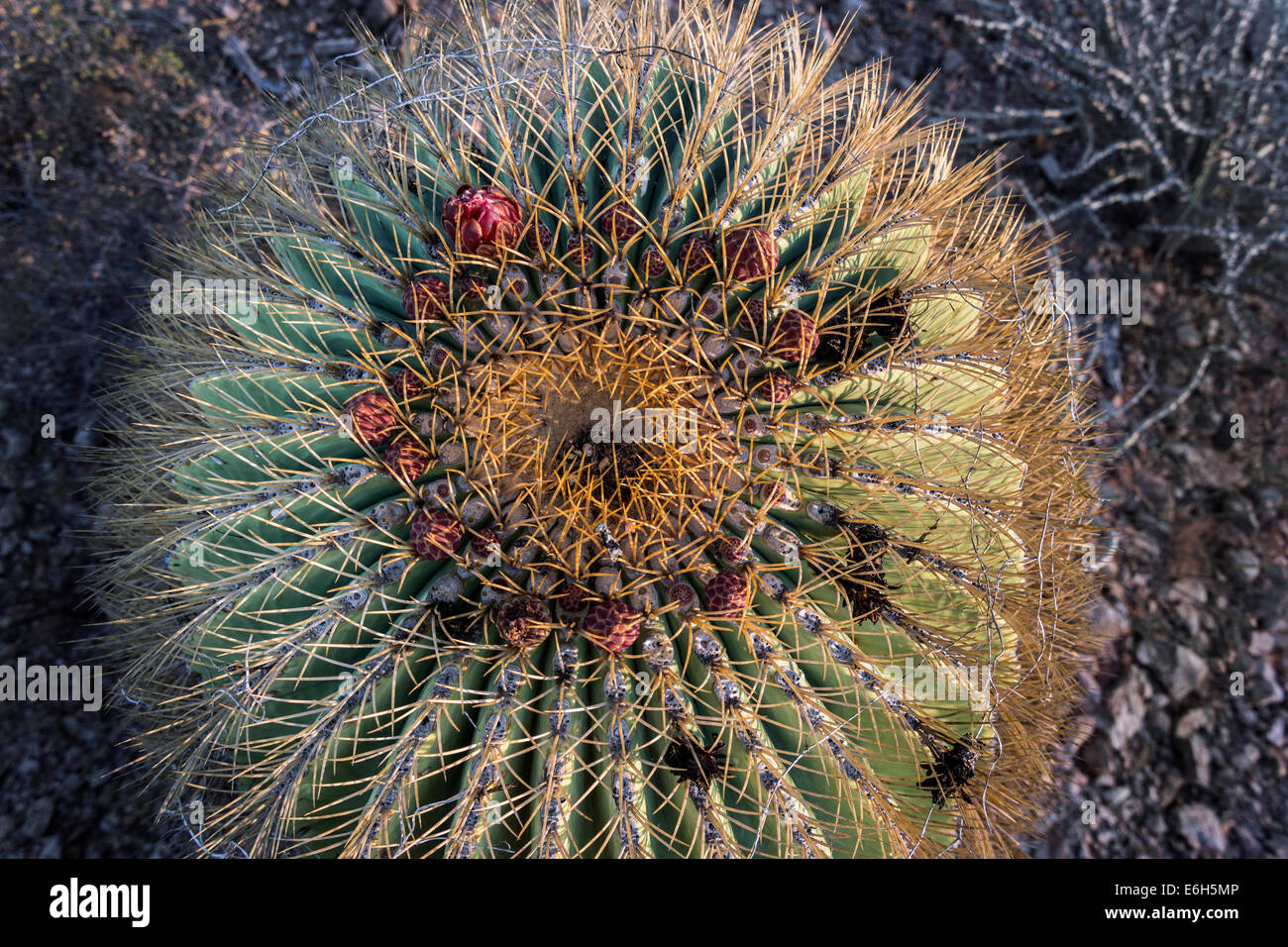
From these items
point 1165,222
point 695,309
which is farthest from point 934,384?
point 1165,222

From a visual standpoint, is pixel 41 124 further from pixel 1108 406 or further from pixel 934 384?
pixel 1108 406

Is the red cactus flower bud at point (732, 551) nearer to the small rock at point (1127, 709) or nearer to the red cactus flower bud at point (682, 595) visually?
the red cactus flower bud at point (682, 595)

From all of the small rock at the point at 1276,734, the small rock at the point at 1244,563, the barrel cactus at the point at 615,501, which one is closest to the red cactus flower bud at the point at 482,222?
the barrel cactus at the point at 615,501

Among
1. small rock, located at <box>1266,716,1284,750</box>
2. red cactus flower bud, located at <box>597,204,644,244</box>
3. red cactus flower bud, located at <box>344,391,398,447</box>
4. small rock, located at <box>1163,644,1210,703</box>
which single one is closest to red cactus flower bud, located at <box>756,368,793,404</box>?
red cactus flower bud, located at <box>597,204,644,244</box>

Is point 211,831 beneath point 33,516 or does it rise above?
beneath
